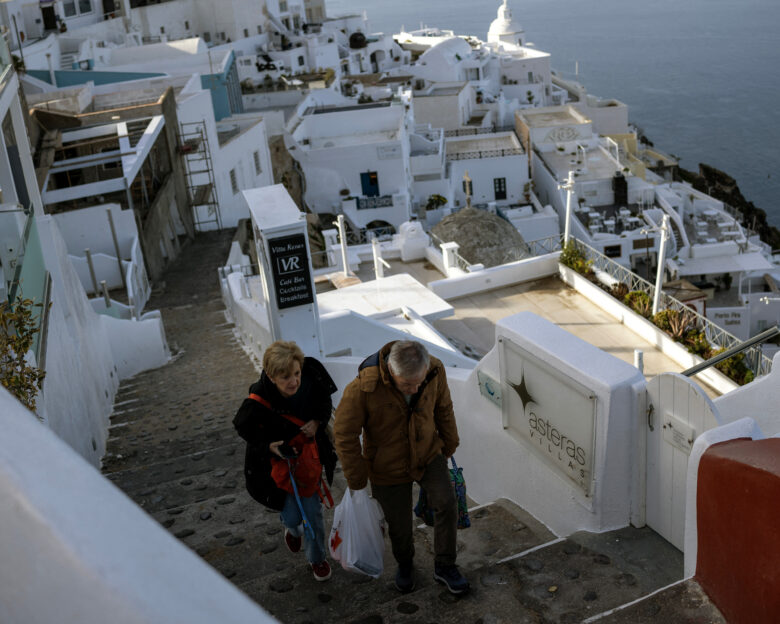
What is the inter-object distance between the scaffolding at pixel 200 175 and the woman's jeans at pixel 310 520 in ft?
71.1

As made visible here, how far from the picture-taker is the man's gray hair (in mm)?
4332

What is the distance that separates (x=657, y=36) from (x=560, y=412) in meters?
152

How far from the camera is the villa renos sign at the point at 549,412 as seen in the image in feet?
16.8

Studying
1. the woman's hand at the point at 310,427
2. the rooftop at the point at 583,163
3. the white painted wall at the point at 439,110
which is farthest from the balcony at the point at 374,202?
the woman's hand at the point at 310,427

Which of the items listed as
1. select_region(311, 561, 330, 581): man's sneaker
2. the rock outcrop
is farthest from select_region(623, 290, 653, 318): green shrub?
the rock outcrop

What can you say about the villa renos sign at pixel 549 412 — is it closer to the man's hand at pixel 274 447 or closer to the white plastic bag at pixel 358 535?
the white plastic bag at pixel 358 535

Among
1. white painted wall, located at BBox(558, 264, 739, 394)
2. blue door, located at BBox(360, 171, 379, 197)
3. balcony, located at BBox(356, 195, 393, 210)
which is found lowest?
balcony, located at BBox(356, 195, 393, 210)

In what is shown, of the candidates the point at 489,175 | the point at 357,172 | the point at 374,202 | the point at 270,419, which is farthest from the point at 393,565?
the point at 489,175

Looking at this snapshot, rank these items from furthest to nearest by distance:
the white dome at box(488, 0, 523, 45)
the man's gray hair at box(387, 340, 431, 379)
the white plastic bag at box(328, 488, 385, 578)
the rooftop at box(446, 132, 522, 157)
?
the white dome at box(488, 0, 523, 45), the rooftop at box(446, 132, 522, 157), the white plastic bag at box(328, 488, 385, 578), the man's gray hair at box(387, 340, 431, 379)

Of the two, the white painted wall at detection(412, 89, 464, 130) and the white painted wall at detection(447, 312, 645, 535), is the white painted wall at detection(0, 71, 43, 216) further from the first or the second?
the white painted wall at detection(412, 89, 464, 130)

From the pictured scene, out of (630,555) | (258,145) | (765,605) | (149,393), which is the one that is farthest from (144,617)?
(258,145)

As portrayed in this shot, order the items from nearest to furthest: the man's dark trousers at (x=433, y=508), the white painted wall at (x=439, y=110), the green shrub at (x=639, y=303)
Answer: the man's dark trousers at (x=433, y=508) → the green shrub at (x=639, y=303) → the white painted wall at (x=439, y=110)

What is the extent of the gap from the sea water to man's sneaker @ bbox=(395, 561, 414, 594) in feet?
203

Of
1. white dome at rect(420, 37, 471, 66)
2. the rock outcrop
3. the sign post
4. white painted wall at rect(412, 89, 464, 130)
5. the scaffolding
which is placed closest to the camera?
the sign post
